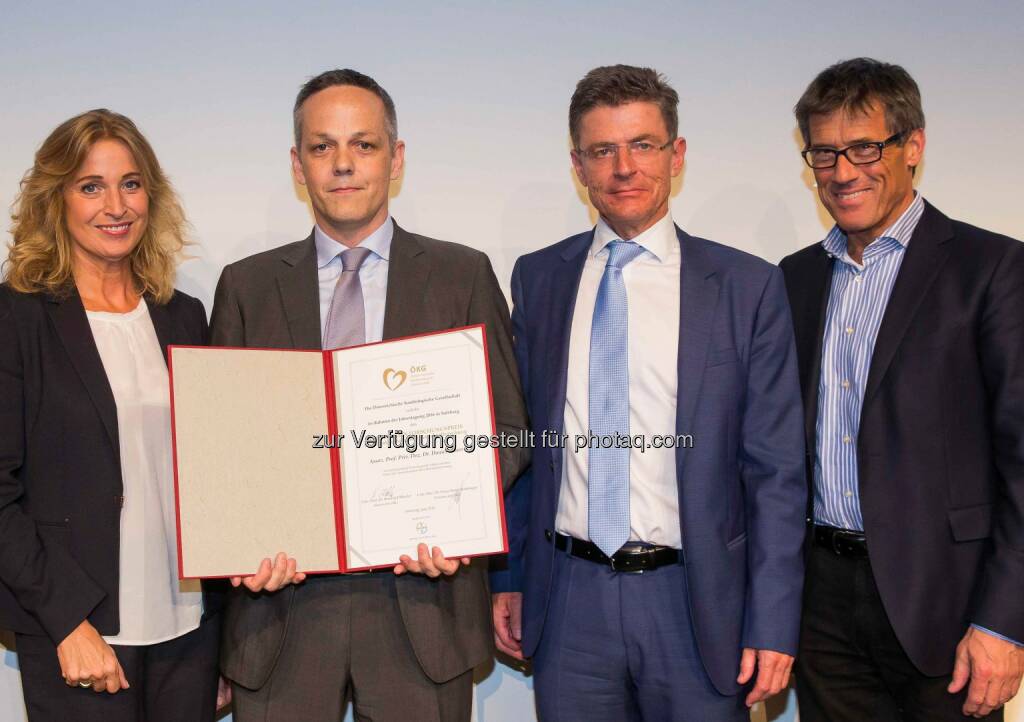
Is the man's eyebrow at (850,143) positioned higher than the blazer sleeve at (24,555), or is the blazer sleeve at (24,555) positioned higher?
the man's eyebrow at (850,143)

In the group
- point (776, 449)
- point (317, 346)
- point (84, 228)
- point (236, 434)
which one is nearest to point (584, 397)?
point (776, 449)

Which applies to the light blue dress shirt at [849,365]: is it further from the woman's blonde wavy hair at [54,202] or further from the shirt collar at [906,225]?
the woman's blonde wavy hair at [54,202]

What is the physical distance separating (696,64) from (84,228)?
6.90 feet

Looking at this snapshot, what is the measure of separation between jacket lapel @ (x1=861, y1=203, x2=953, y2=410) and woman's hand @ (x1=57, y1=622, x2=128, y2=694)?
196cm


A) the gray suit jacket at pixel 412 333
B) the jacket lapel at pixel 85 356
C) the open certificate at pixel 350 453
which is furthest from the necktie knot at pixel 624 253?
the jacket lapel at pixel 85 356

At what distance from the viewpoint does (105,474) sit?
7.07 feet

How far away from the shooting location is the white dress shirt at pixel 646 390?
2184 mm

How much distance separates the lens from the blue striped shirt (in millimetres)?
2293

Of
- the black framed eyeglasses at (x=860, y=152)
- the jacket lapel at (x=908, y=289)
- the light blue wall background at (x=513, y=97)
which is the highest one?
the light blue wall background at (x=513, y=97)

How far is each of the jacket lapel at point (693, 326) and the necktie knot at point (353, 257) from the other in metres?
0.82

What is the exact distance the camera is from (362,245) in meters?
2.28

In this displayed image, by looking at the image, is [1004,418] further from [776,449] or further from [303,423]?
[303,423]

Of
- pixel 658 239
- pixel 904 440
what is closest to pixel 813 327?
pixel 904 440

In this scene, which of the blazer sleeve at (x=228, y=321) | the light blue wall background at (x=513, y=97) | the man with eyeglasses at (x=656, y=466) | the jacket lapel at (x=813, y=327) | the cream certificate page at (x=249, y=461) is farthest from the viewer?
the light blue wall background at (x=513, y=97)
